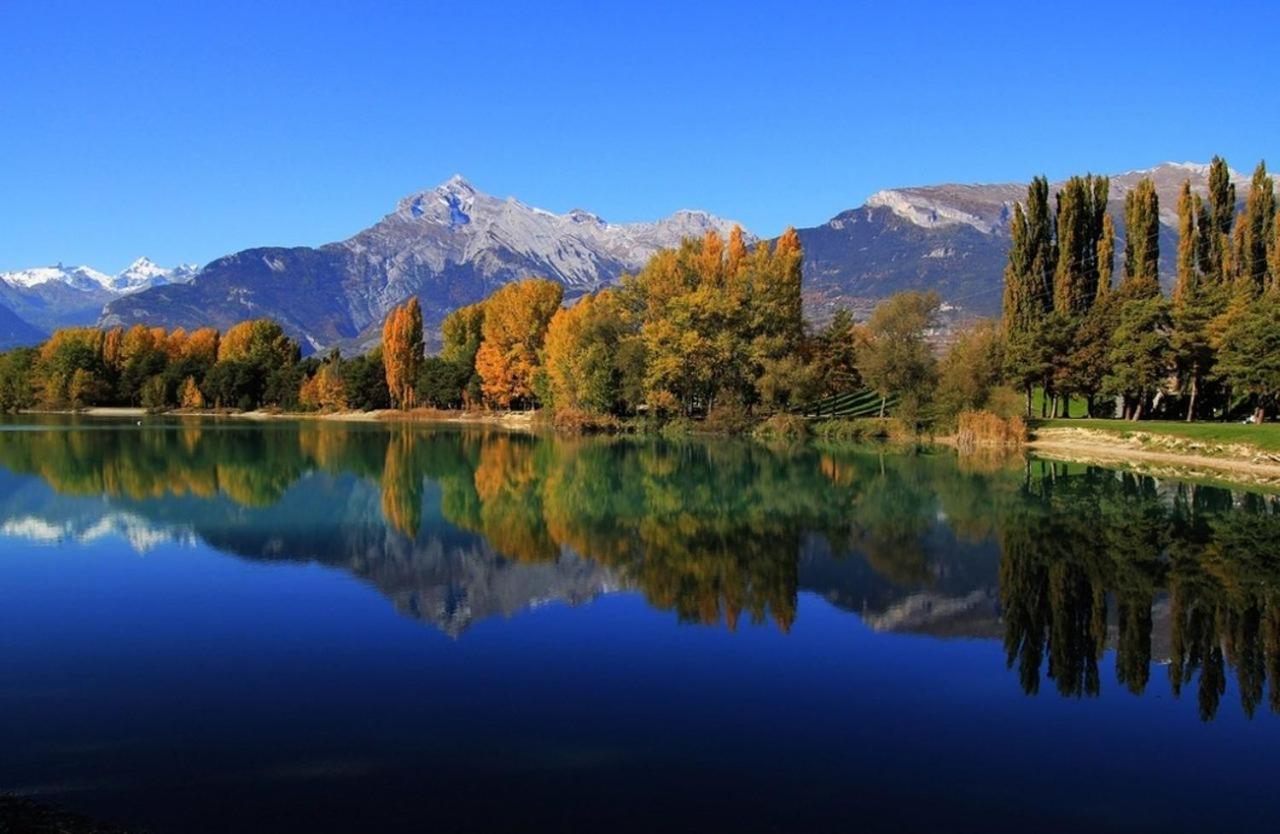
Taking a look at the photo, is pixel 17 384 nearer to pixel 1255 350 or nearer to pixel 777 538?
pixel 777 538

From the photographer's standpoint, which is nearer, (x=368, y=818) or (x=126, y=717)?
(x=368, y=818)

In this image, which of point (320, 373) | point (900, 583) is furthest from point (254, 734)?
point (320, 373)

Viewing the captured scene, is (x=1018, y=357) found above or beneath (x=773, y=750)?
above

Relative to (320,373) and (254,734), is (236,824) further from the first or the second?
(320,373)

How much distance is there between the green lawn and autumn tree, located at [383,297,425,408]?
62.3 metres

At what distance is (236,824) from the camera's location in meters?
7.58

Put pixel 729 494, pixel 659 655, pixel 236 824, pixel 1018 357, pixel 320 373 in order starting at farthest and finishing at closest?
1. pixel 320 373
2. pixel 1018 357
3. pixel 729 494
4. pixel 659 655
5. pixel 236 824

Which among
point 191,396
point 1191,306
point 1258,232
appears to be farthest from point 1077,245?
point 191,396

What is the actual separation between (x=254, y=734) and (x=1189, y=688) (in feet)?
33.1

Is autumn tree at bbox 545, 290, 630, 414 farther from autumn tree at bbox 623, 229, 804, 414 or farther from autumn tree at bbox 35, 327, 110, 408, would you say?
autumn tree at bbox 35, 327, 110, 408

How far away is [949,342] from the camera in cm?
6944

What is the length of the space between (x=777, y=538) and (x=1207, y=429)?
1189 inches

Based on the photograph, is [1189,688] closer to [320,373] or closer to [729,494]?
[729,494]

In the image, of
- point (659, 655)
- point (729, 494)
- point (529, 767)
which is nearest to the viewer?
point (529, 767)
